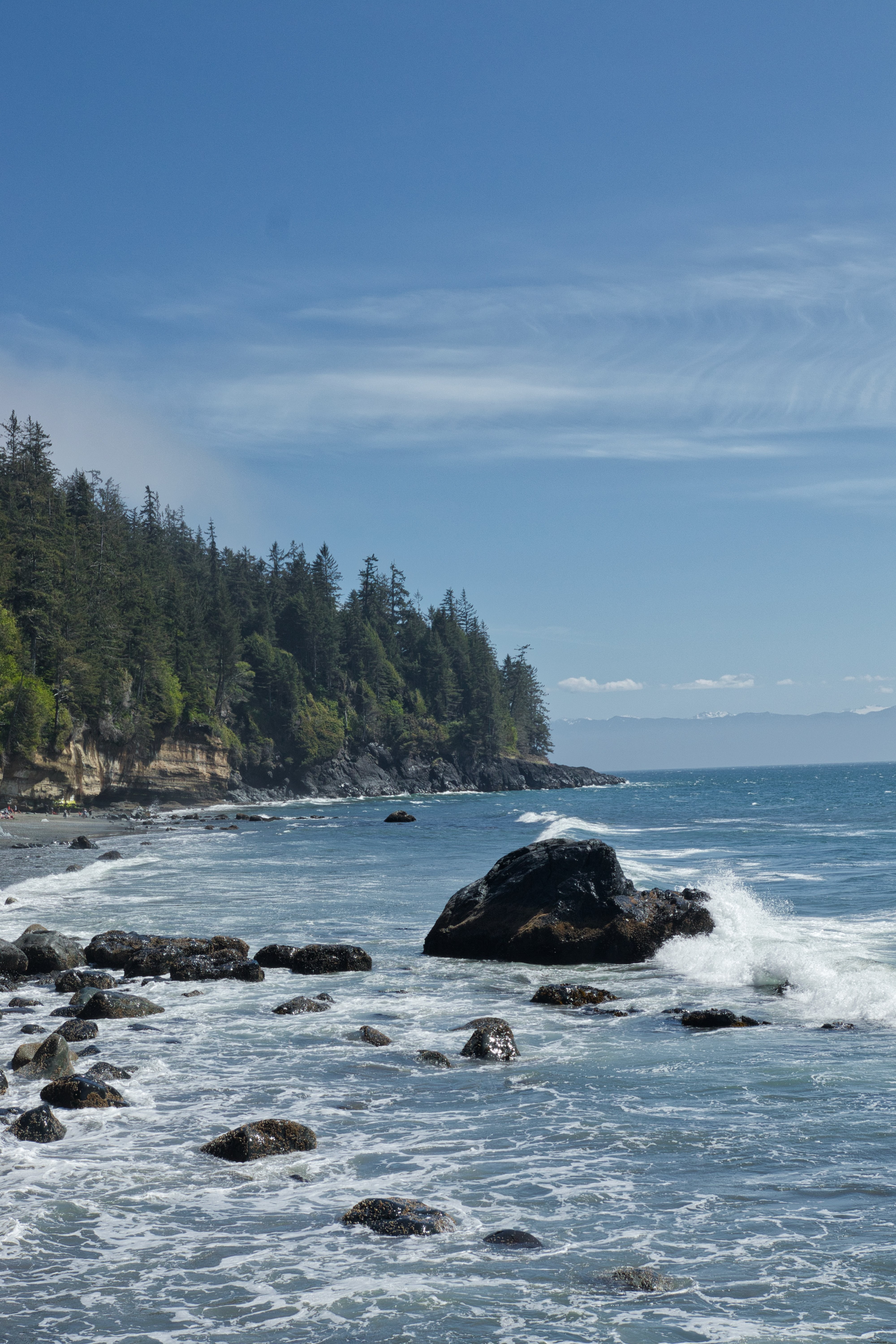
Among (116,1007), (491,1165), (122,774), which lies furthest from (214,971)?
Answer: (122,774)

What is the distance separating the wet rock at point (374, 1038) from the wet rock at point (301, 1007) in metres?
1.93

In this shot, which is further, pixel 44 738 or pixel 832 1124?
pixel 44 738

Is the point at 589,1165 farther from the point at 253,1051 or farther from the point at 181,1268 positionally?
the point at 253,1051

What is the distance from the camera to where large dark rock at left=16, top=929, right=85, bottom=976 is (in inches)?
703

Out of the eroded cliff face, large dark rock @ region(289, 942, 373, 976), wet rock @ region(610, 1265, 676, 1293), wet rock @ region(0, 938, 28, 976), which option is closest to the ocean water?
wet rock @ region(610, 1265, 676, 1293)

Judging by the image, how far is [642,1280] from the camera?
6.56 m

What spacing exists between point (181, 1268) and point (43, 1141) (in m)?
3.18

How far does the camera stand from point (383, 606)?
484ft

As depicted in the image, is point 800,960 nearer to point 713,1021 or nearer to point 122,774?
point 713,1021

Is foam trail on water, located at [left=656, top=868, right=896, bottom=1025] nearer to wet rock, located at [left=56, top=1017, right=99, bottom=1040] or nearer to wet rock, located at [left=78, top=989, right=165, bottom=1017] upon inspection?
wet rock, located at [left=78, top=989, right=165, bottom=1017]

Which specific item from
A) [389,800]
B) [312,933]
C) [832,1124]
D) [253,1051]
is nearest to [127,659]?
[389,800]

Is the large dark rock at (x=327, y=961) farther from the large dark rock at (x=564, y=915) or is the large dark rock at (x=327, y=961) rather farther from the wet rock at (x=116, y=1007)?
the wet rock at (x=116, y=1007)

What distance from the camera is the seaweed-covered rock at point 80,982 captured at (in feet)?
53.5

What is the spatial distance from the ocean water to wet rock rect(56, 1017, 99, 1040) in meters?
0.31
